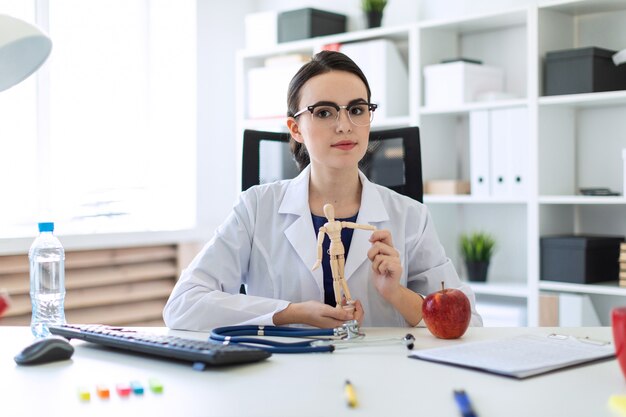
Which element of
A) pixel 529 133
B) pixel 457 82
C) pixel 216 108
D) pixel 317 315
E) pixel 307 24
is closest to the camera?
pixel 317 315

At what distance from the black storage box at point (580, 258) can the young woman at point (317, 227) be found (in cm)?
144

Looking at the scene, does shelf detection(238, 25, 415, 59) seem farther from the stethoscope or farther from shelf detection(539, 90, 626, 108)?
the stethoscope

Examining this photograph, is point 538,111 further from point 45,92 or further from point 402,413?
point 402,413

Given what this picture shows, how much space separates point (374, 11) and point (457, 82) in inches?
26.1

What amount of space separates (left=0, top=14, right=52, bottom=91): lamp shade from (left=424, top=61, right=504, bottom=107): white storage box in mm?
2323

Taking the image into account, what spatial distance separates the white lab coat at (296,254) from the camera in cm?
185

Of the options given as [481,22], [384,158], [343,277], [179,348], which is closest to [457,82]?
[481,22]

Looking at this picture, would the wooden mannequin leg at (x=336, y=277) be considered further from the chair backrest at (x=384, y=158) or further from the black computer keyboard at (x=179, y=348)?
the chair backrest at (x=384, y=158)

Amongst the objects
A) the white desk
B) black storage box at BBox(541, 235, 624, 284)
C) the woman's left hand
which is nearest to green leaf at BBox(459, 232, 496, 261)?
black storage box at BBox(541, 235, 624, 284)

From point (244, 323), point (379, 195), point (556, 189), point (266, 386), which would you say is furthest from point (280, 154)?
point (266, 386)

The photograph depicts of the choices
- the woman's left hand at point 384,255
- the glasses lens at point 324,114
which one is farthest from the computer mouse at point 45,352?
the glasses lens at point 324,114

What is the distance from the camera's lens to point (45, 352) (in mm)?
1308

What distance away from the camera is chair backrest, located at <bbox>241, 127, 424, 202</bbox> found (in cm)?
226

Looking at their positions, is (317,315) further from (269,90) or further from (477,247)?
(269,90)
